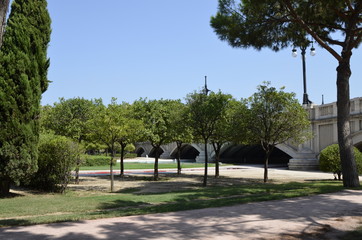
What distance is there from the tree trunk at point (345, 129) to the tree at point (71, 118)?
14.9 metres

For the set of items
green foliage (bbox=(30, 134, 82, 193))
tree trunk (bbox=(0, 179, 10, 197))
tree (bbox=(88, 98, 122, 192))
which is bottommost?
tree trunk (bbox=(0, 179, 10, 197))

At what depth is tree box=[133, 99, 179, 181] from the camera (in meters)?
22.2

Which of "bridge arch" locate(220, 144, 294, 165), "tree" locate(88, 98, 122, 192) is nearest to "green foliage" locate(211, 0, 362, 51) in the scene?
"tree" locate(88, 98, 122, 192)

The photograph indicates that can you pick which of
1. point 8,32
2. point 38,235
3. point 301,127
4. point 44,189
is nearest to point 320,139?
point 301,127

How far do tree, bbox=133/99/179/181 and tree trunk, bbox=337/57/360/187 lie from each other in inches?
435

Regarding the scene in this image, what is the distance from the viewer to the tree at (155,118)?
22.2 m

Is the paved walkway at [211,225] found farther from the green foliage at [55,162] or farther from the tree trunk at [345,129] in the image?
the green foliage at [55,162]

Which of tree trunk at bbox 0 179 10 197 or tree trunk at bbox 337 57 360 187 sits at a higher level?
tree trunk at bbox 337 57 360 187

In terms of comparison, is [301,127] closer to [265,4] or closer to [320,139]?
[265,4]

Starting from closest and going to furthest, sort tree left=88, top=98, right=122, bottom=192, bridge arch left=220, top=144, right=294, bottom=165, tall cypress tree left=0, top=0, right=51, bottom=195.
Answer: tall cypress tree left=0, top=0, right=51, bottom=195, tree left=88, top=98, right=122, bottom=192, bridge arch left=220, top=144, right=294, bottom=165

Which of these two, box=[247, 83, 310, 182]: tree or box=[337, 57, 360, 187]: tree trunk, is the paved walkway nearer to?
box=[337, 57, 360, 187]: tree trunk

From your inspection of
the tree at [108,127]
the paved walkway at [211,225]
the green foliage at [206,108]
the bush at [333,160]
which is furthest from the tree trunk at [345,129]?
the tree at [108,127]

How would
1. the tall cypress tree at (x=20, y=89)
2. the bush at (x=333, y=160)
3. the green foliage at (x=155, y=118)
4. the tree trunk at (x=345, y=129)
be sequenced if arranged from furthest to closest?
the green foliage at (x=155, y=118)
the bush at (x=333, y=160)
the tree trunk at (x=345, y=129)
the tall cypress tree at (x=20, y=89)

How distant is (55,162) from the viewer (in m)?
15.3
